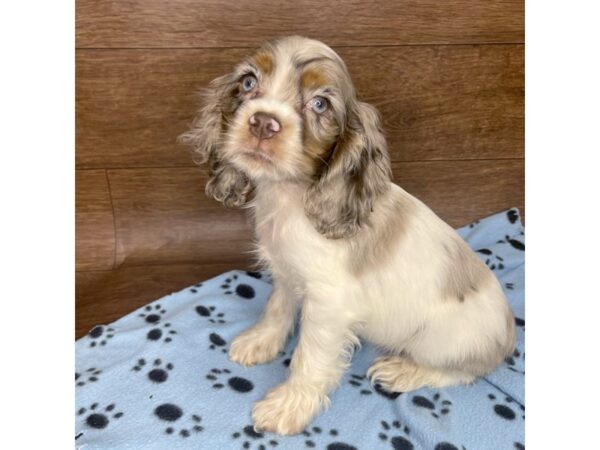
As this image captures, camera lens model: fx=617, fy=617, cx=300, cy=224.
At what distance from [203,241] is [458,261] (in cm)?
163

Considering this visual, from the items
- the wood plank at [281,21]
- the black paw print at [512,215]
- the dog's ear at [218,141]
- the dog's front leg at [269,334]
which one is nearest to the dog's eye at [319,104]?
the dog's ear at [218,141]

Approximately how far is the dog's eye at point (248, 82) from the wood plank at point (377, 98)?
1.04 meters

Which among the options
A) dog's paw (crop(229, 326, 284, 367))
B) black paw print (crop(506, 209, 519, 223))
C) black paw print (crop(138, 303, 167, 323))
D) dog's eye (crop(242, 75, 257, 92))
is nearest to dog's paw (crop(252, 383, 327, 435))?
dog's paw (crop(229, 326, 284, 367))

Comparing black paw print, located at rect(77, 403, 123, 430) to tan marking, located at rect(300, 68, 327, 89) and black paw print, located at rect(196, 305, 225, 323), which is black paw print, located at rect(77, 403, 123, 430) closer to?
black paw print, located at rect(196, 305, 225, 323)

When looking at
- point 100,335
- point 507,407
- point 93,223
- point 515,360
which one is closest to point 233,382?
point 100,335

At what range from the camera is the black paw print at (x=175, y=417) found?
92.4 inches

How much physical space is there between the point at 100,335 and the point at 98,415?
49 cm

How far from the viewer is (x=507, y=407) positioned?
2.53 metres

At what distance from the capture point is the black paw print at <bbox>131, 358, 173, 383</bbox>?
8.48 feet

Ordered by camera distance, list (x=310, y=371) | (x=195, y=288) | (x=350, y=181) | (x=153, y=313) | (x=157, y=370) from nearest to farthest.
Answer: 1. (x=350, y=181)
2. (x=310, y=371)
3. (x=157, y=370)
4. (x=153, y=313)
5. (x=195, y=288)

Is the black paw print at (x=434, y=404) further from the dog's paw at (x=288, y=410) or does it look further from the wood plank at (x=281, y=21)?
the wood plank at (x=281, y=21)

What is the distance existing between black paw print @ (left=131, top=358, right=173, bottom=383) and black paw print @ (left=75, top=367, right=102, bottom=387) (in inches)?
6.0

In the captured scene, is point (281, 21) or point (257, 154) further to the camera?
point (281, 21)

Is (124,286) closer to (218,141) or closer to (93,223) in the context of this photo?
(93,223)
